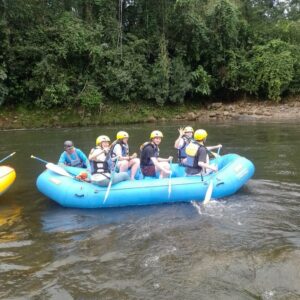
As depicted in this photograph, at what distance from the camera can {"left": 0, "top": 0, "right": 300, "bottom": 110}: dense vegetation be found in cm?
1848

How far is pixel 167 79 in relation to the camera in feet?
67.0

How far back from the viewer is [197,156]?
22.0ft

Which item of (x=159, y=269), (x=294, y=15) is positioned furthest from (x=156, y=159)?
(x=294, y=15)

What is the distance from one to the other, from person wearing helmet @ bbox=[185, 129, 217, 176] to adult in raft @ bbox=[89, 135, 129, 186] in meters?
1.06

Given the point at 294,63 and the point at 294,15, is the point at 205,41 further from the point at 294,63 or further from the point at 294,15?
the point at 294,15

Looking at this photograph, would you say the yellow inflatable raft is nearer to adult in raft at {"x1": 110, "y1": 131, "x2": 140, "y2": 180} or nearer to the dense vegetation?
adult in raft at {"x1": 110, "y1": 131, "x2": 140, "y2": 180}

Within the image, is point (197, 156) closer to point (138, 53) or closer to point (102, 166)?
point (102, 166)

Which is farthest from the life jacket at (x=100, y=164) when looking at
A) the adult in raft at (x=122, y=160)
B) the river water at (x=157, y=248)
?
the river water at (x=157, y=248)

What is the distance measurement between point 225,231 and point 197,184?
4.46 ft

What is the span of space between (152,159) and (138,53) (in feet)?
48.6

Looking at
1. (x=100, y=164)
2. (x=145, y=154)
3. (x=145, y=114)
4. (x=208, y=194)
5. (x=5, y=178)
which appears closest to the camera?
(x=208, y=194)

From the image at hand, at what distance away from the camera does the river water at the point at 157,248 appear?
3852 millimetres

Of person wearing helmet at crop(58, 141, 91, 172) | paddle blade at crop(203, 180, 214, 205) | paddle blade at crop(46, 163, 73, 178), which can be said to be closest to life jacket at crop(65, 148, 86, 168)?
person wearing helmet at crop(58, 141, 91, 172)

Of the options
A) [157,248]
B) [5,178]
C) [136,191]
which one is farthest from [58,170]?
[157,248]
